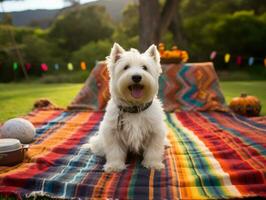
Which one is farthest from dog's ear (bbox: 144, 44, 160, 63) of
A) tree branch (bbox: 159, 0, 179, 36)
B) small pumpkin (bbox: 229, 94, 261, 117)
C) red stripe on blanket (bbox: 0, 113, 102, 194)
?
tree branch (bbox: 159, 0, 179, 36)

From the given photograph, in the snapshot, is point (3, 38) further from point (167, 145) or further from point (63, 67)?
point (167, 145)

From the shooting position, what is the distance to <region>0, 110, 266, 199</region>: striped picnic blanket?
2902 millimetres

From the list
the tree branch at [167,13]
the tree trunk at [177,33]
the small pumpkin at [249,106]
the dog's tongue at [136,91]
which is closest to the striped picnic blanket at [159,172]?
the dog's tongue at [136,91]

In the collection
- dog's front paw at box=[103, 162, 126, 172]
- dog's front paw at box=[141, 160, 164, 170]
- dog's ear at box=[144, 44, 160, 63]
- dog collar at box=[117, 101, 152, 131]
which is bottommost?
dog's front paw at box=[141, 160, 164, 170]

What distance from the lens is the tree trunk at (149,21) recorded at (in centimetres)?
1320

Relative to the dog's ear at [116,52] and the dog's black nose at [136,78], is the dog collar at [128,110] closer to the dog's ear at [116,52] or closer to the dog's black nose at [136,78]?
the dog's black nose at [136,78]

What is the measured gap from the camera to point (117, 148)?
3582 mm

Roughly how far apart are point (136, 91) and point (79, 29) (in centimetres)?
2199

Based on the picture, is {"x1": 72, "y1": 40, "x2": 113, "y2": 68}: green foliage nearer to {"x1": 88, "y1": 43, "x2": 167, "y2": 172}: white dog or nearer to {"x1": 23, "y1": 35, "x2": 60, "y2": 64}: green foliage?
{"x1": 23, "y1": 35, "x2": 60, "y2": 64}: green foliage

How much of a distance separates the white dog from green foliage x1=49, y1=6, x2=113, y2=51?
21602 millimetres

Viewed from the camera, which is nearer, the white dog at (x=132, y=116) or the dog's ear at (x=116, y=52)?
the white dog at (x=132, y=116)

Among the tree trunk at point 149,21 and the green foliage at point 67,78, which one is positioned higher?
the tree trunk at point 149,21

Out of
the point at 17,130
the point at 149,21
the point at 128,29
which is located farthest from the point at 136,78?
the point at 128,29

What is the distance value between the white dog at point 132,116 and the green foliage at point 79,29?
21602 millimetres
